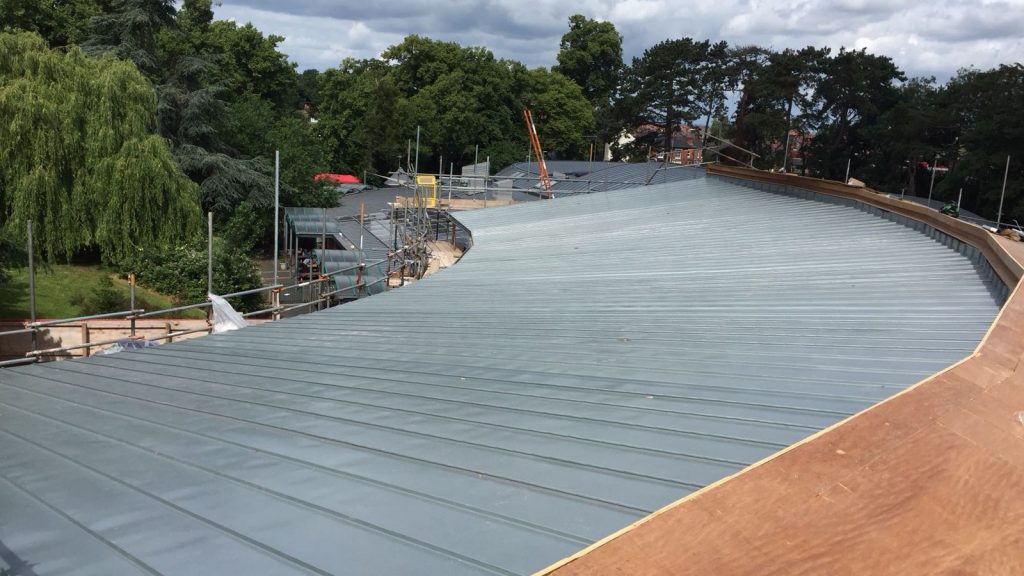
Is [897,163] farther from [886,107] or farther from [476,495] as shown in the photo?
[476,495]

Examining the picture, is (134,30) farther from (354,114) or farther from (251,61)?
(354,114)

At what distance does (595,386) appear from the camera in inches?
165

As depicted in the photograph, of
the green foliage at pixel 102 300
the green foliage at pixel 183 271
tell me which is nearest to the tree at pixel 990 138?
the green foliage at pixel 183 271

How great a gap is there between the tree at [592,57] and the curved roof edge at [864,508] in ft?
197

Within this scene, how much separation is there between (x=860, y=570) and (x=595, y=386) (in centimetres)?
228

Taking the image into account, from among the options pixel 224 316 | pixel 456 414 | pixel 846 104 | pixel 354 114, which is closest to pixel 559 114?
pixel 354 114

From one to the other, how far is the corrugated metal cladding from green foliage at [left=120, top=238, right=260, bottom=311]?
14.4m

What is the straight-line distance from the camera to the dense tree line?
65.1 feet

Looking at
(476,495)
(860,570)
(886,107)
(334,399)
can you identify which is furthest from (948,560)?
(886,107)

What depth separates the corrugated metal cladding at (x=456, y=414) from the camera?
2482 mm

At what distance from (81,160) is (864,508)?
2246cm

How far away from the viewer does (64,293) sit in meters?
19.8

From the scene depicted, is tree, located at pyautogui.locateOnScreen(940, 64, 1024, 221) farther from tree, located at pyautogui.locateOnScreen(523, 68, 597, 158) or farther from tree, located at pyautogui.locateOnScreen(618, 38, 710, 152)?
tree, located at pyautogui.locateOnScreen(523, 68, 597, 158)

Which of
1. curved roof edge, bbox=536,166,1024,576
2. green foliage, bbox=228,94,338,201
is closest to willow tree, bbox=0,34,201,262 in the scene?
green foliage, bbox=228,94,338,201
